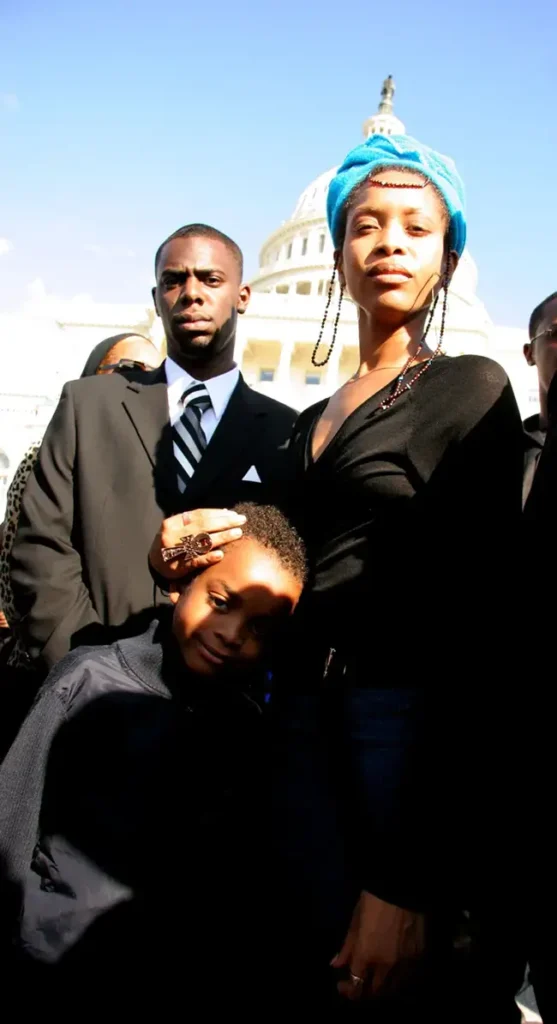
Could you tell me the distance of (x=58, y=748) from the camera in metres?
2.08

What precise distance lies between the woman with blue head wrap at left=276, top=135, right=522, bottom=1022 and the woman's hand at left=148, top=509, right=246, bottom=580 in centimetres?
28

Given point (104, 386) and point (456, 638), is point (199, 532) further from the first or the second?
point (104, 386)

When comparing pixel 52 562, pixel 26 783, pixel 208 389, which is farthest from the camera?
pixel 208 389

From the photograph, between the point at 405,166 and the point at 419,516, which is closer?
the point at 419,516

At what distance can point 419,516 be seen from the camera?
5.81 ft

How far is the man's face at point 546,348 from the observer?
3646mm

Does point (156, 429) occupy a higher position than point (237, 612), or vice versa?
point (156, 429)

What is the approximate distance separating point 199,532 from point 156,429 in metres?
0.93

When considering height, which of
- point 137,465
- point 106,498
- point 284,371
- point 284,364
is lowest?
point 106,498

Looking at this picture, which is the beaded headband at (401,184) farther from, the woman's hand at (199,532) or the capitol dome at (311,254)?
the capitol dome at (311,254)

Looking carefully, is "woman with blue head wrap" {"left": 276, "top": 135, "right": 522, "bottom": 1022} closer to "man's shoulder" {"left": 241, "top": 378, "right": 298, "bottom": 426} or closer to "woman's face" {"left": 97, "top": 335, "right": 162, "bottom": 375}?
"man's shoulder" {"left": 241, "top": 378, "right": 298, "bottom": 426}

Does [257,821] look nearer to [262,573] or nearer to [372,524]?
[262,573]

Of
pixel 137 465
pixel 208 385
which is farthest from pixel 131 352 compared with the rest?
pixel 137 465

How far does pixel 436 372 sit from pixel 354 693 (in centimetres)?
88
